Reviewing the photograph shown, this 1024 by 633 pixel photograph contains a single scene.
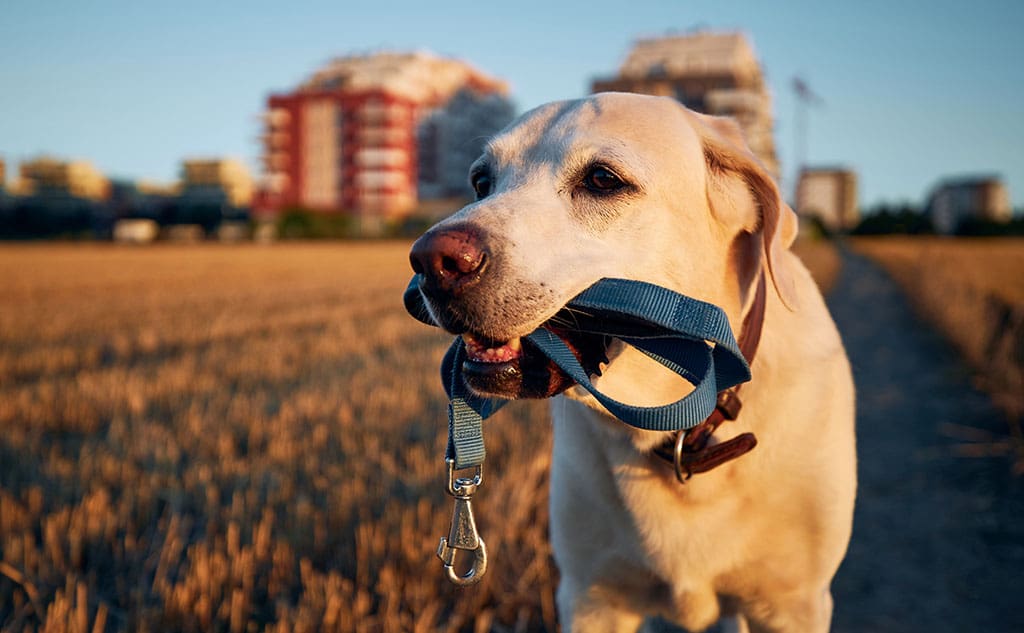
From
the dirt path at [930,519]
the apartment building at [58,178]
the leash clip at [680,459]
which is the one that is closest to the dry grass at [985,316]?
the dirt path at [930,519]

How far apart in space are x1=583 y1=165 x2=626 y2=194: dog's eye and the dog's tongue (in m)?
0.47

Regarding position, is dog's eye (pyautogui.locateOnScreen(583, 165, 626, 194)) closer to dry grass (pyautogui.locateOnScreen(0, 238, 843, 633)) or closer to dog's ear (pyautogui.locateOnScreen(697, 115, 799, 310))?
dog's ear (pyautogui.locateOnScreen(697, 115, 799, 310))

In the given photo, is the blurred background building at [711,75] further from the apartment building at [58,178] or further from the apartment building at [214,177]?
the apartment building at [58,178]

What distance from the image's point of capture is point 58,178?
96000mm

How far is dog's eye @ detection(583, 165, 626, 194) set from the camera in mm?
1890

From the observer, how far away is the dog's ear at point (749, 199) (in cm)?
197

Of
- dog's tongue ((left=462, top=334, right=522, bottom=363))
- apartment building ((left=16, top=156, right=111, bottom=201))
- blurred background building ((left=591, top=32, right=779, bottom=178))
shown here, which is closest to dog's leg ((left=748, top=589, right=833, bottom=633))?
dog's tongue ((left=462, top=334, right=522, bottom=363))

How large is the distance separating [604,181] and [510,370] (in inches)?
22.1

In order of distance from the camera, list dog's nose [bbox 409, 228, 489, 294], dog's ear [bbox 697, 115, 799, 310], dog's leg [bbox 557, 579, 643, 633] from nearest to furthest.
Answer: dog's nose [bbox 409, 228, 489, 294] → dog's ear [bbox 697, 115, 799, 310] → dog's leg [bbox 557, 579, 643, 633]

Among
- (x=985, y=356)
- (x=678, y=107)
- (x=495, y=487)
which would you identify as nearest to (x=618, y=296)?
(x=678, y=107)

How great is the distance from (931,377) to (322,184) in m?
72.9

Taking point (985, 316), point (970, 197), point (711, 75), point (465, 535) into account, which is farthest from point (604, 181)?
point (970, 197)

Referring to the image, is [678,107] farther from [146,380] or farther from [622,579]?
[146,380]

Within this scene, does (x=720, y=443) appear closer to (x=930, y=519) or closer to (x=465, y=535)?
(x=465, y=535)
